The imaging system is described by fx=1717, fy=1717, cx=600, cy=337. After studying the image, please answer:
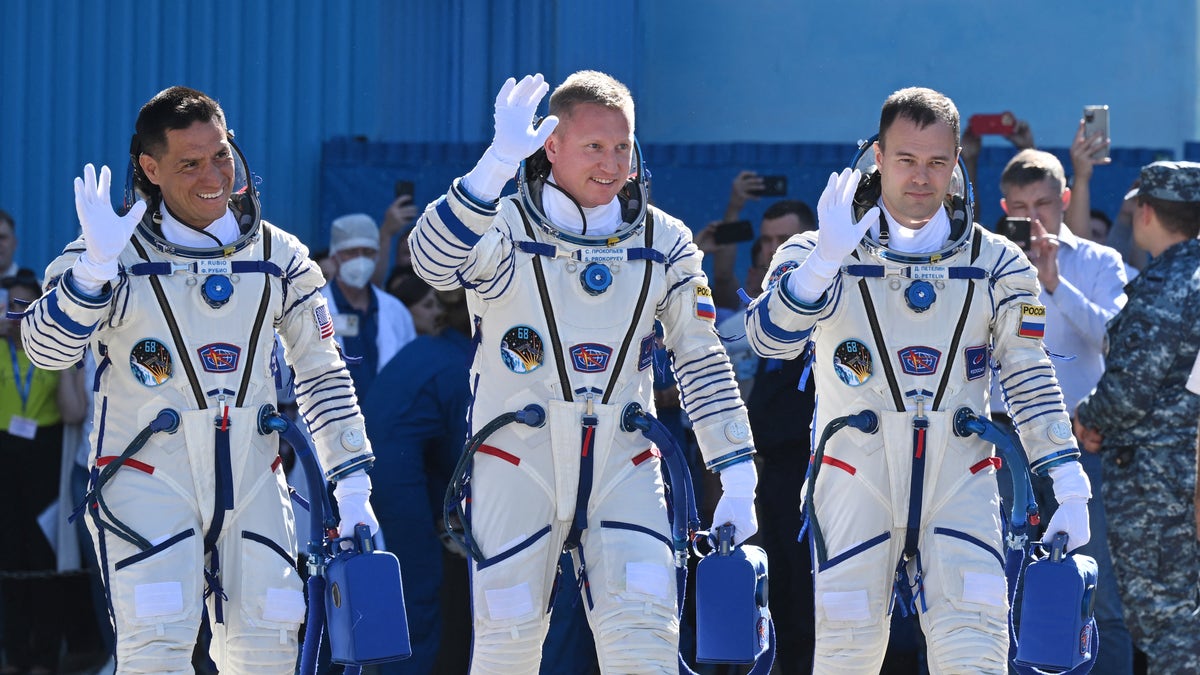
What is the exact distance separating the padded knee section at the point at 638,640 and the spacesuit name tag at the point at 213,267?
4.35 feet

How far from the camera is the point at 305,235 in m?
9.60

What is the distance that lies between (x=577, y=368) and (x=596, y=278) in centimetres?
25

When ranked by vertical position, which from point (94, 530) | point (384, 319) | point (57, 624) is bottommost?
point (57, 624)

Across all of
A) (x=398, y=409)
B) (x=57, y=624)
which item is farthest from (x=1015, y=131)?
(x=57, y=624)

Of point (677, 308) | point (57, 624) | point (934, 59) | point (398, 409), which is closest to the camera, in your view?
point (677, 308)

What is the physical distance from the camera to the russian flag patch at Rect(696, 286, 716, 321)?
4.71 m

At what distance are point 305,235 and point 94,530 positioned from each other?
5.36m

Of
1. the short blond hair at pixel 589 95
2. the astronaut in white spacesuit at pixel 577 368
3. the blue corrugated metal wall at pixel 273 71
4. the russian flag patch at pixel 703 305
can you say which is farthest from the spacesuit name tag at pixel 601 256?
the blue corrugated metal wall at pixel 273 71

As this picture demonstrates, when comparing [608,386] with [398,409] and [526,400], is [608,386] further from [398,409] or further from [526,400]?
[398,409]

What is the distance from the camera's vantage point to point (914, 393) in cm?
476

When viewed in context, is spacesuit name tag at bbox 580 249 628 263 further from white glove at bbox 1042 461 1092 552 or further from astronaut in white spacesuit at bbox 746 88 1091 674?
white glove at bbox 1042 461 1092 552

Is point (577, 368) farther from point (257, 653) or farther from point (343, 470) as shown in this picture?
point (257, 653)

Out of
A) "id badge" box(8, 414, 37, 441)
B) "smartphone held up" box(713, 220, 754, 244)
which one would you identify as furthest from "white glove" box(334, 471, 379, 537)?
"smartphone held up" box(713, 220, 754, 244)

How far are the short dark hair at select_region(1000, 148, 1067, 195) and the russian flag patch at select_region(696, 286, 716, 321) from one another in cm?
224
